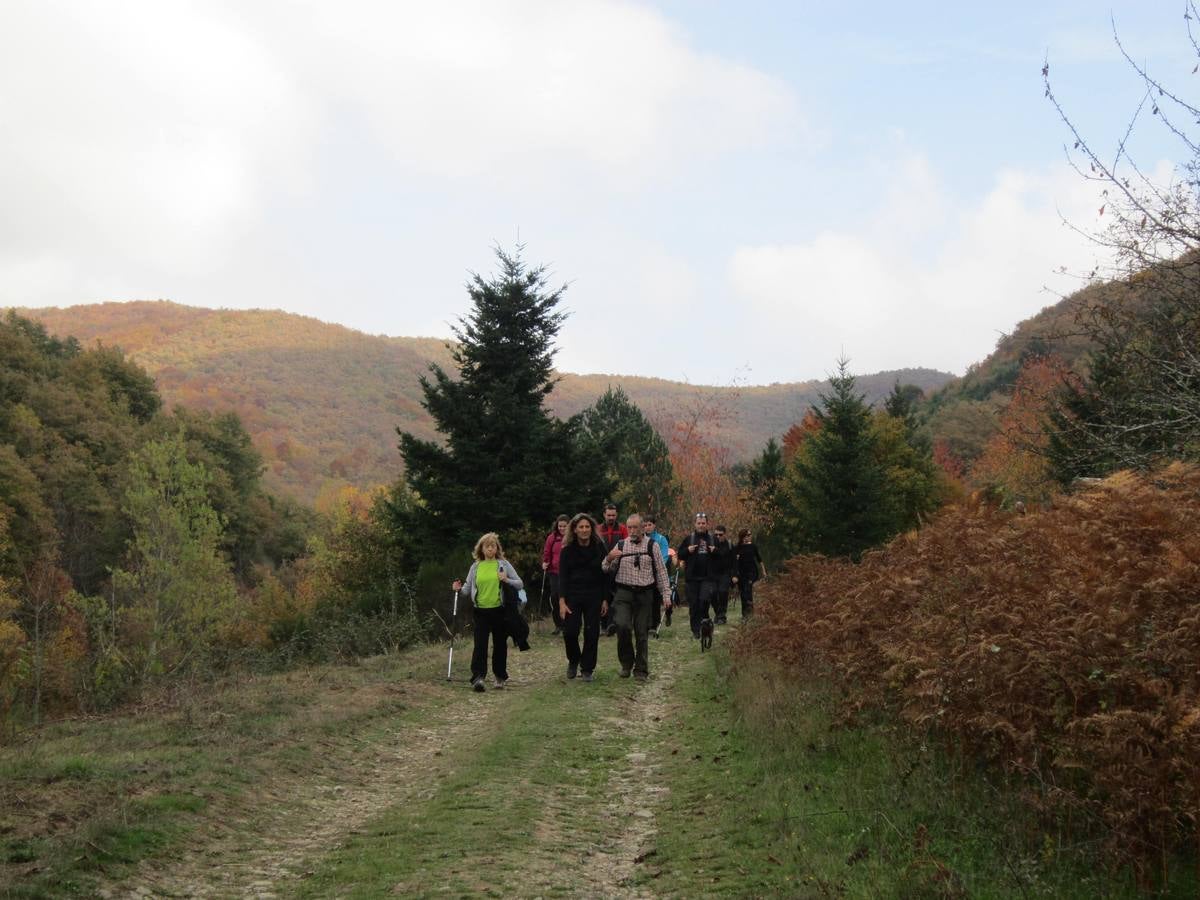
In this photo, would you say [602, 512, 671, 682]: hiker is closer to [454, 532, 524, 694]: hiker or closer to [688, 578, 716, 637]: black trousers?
[454, 532, 524, 694]: hiker

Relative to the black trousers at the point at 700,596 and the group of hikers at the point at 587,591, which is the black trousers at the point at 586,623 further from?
the black trousers at the point at 700,596

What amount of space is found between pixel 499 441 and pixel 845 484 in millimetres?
15650

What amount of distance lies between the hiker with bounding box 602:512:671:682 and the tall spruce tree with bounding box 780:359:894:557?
2638cm

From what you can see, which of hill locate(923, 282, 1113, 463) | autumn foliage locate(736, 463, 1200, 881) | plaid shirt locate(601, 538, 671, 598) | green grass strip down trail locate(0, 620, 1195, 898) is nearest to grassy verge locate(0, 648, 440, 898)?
green grass strip down trail locate(0, 620, 1195, 898)

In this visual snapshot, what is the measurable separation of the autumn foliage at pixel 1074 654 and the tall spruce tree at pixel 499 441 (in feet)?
67.5

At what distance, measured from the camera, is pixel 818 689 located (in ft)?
34.4

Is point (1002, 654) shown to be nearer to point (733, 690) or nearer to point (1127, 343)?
point (1127, 343)

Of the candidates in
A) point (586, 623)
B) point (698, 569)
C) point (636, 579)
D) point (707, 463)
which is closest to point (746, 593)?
point (698, 569)

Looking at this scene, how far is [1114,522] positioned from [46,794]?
8090 millimetres

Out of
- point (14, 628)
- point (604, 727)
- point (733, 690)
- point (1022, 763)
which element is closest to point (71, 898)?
point (1022, 763)

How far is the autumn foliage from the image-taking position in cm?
521

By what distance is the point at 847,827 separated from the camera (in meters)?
6.82

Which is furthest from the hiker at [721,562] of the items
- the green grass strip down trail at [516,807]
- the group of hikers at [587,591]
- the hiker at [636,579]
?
the green grass strip down trail at [516,807]

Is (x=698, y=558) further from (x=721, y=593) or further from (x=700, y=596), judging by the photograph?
(x=721, y=593)
